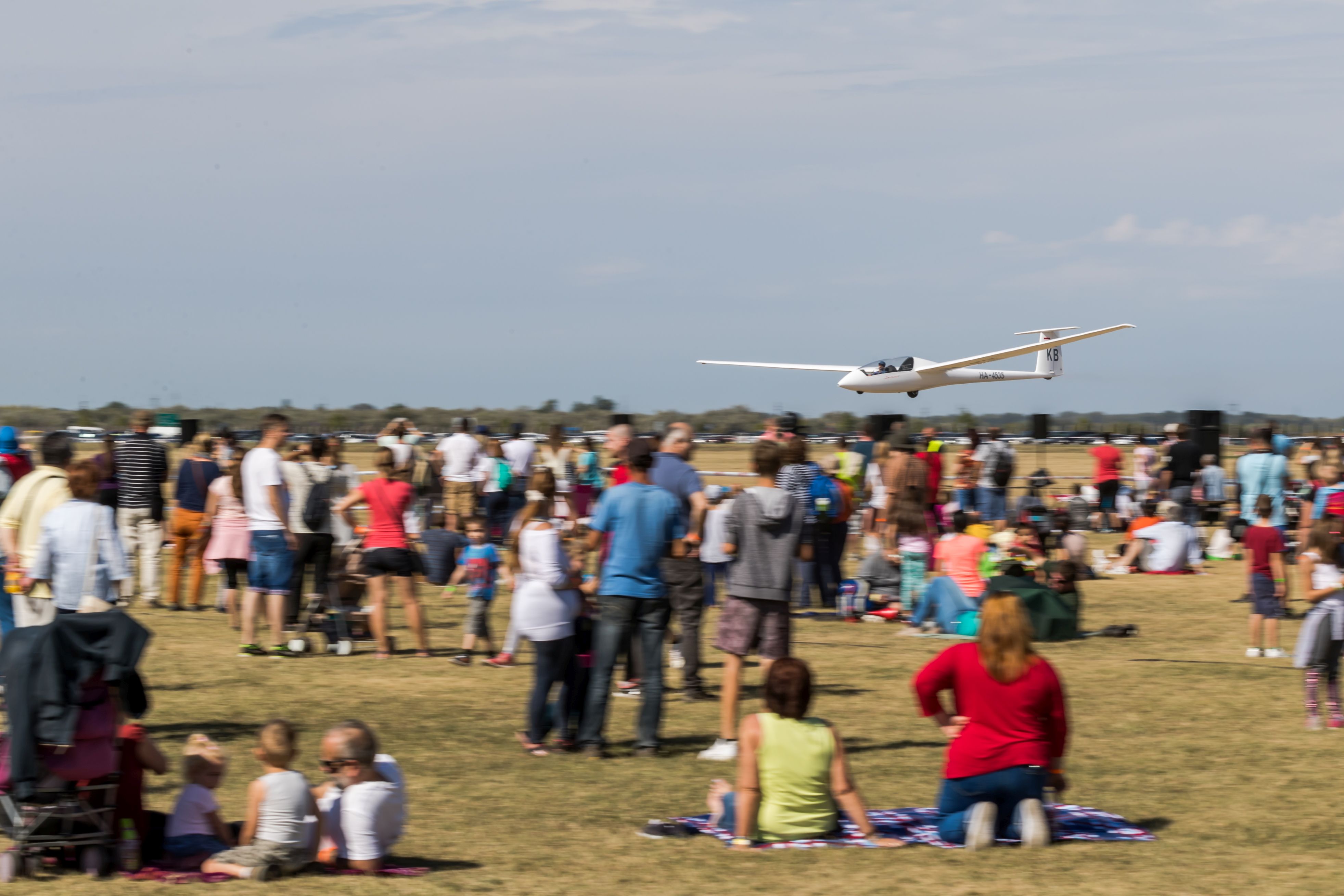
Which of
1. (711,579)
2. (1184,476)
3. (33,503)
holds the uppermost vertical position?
(1184,476)

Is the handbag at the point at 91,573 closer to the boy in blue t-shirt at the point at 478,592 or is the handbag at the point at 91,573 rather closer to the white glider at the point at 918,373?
the boy in blue t-shirt at the point at 478,592

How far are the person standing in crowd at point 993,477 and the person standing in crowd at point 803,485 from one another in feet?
17.0

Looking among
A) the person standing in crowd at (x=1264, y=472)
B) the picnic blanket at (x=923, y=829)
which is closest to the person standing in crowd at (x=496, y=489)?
the person standing in crowd at (x=1264, y=472)

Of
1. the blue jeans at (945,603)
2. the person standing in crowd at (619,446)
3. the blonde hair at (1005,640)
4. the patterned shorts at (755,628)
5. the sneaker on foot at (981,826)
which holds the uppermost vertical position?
the person standing in crowd at (619,446)

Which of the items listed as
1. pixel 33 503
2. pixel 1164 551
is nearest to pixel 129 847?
pixel 33 503

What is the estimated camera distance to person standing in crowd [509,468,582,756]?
25.3 ft

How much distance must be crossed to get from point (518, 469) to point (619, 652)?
31.3 feet

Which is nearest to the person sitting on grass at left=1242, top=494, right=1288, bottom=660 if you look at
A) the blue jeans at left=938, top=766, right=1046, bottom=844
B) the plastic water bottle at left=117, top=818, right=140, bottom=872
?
the blue jeans at left=938, top=766, right=1046, bottom=844

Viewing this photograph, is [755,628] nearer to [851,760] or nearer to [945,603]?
[851,760]

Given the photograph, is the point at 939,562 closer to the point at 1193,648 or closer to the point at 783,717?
the point at 1193,648

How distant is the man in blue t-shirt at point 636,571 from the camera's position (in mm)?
7645

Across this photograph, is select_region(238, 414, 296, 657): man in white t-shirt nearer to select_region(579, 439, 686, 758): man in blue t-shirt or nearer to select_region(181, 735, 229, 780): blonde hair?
select_region(579, 439, 686, 758): man in blue t-shirt

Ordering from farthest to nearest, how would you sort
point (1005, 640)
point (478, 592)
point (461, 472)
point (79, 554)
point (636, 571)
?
point (461, 472) < point (478, 592) < point (636, 571) < point (79, 554) < point (1005, 640)

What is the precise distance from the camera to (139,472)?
44.8ft
